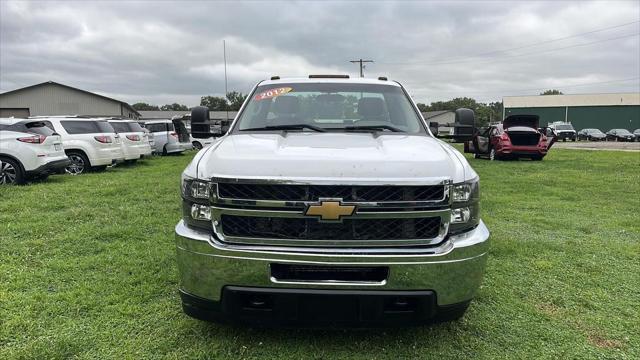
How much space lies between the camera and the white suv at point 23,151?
1010cm

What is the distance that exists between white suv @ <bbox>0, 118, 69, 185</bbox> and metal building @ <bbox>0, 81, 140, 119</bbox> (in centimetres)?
3501

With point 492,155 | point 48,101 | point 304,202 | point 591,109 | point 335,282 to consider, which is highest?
point 48,101

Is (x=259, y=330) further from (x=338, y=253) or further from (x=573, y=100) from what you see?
(x=573, y=100)

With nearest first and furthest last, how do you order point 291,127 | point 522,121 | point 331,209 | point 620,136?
point 331,209
point 291,127
point 522,121
point 620,136

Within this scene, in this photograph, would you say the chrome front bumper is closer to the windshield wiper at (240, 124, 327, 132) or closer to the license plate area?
the license plate area

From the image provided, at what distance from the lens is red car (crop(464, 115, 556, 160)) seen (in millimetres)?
17469

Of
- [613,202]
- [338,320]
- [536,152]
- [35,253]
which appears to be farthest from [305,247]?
[536,152]

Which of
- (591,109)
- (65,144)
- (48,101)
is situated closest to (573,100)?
(591,109)

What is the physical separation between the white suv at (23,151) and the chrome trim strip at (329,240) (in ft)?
30.5

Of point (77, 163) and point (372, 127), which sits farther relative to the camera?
point (77, 163)

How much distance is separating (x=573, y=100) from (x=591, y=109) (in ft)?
11.0

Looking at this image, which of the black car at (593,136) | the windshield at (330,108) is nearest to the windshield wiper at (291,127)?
the windshield at (330,108)

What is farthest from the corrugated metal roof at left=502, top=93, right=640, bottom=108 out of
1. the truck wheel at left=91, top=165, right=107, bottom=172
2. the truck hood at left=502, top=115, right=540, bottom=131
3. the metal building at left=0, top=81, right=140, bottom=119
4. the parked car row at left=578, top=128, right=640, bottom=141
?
the truck wheel at left=91, top=165, right=107, bottom=172

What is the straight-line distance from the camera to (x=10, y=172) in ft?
33.6
